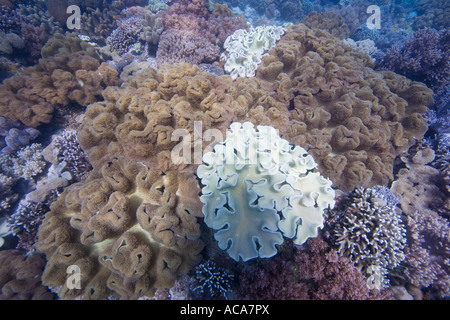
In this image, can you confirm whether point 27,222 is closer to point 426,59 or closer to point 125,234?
point 125,234

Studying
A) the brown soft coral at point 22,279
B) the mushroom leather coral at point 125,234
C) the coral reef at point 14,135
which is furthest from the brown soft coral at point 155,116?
the coral reef at point 14,135

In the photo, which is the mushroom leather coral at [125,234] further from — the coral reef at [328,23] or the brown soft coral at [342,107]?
the coral reef at [328,23]

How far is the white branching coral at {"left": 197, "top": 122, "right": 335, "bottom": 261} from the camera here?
113 inches

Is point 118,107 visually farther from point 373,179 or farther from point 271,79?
point 373,179

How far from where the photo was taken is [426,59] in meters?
6.18

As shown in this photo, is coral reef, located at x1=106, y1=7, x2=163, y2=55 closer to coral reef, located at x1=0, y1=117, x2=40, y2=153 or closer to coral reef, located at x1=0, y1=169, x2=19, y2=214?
coral reef, located at x1=0, y1=117, x2=40, y2=153

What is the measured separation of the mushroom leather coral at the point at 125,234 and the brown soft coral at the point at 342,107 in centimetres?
282

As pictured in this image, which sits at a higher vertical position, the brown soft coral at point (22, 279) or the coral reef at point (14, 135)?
the coral reef at point (14, 135)

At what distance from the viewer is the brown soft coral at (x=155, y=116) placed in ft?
11.0

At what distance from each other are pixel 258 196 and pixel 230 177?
52 cm

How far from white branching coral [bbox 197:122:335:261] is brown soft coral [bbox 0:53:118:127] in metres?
4.46

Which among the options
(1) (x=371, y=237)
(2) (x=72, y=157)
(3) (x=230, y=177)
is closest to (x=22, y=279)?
(2) (x=72, y=157)

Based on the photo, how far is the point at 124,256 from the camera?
9.73ft

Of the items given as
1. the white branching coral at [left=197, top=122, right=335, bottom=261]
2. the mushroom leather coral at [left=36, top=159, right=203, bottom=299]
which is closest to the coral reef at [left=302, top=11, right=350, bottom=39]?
the white branching coral at [left=197, top=122, right=335, bottom=261]
